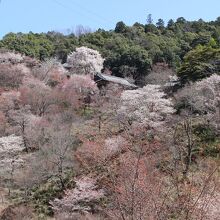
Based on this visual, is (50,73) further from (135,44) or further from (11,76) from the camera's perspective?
(135,44)

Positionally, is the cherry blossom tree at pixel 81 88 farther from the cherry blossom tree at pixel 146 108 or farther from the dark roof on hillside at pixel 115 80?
the cherry blossom tree at pixel 146 108

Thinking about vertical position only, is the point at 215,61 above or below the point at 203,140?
above

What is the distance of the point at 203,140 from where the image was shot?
27.4 meters

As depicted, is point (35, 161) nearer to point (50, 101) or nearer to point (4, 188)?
point (4, 188)

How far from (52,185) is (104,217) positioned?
579cm

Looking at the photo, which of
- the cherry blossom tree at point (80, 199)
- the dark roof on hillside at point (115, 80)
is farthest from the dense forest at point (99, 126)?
the dark roof on hillside at point (115, 80)

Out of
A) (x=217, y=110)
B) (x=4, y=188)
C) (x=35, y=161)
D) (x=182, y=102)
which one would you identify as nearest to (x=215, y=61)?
(x=182, y=102)

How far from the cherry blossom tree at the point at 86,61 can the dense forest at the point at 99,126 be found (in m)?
0.11

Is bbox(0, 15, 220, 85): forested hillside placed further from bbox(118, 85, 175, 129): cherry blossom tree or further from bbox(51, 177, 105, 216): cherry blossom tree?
bbox(51, 177, 105, 216): cherry blossom tree

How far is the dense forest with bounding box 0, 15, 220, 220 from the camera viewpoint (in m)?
22.9

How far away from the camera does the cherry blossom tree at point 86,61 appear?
148 ft

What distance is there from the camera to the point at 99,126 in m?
32.1

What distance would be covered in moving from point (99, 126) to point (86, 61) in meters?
14.6

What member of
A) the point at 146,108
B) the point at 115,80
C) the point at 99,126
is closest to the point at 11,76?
the point at 115,80
